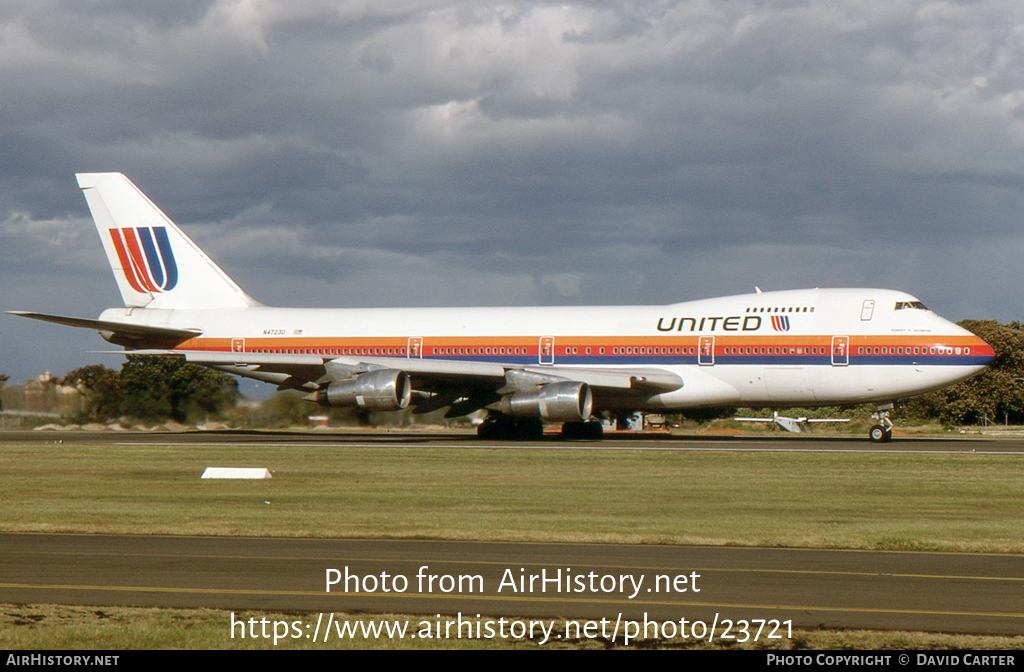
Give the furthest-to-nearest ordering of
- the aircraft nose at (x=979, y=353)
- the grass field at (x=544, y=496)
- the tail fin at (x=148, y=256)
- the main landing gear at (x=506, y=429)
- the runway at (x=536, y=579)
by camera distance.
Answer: the tail fin at (x=148, y=256)
the main landing gear at (x=506, y=429)
the aircraft nose at (x=979, y=353)
the grass field at (x=544, y=496)
the runway at (x=536, y=579)

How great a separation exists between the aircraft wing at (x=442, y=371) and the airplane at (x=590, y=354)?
63mm

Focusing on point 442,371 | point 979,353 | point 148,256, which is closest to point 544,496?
point 442,371

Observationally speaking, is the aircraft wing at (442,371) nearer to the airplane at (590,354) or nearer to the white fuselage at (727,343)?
the airplane at (590,354)

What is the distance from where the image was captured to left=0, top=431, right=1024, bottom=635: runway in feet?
31.1

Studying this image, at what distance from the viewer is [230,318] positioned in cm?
4569

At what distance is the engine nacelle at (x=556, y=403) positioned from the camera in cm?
3656

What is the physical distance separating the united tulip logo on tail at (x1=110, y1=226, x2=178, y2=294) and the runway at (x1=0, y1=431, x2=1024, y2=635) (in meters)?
34.4

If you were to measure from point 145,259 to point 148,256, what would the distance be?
7.4 inches

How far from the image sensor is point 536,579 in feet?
36.3

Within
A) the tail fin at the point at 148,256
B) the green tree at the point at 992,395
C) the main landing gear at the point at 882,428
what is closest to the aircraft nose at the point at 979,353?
the main landing gear at the point at 882,428

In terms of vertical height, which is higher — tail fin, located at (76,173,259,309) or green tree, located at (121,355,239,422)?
tail fin, located at (76,173,259,309)

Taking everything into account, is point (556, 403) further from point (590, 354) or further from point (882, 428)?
point (882, 428)

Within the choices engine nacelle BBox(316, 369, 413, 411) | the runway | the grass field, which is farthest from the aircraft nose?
the runway

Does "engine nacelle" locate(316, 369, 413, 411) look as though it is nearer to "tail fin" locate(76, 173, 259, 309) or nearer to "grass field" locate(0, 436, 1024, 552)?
"grass field" locate(0, 436, 1024, 552)
